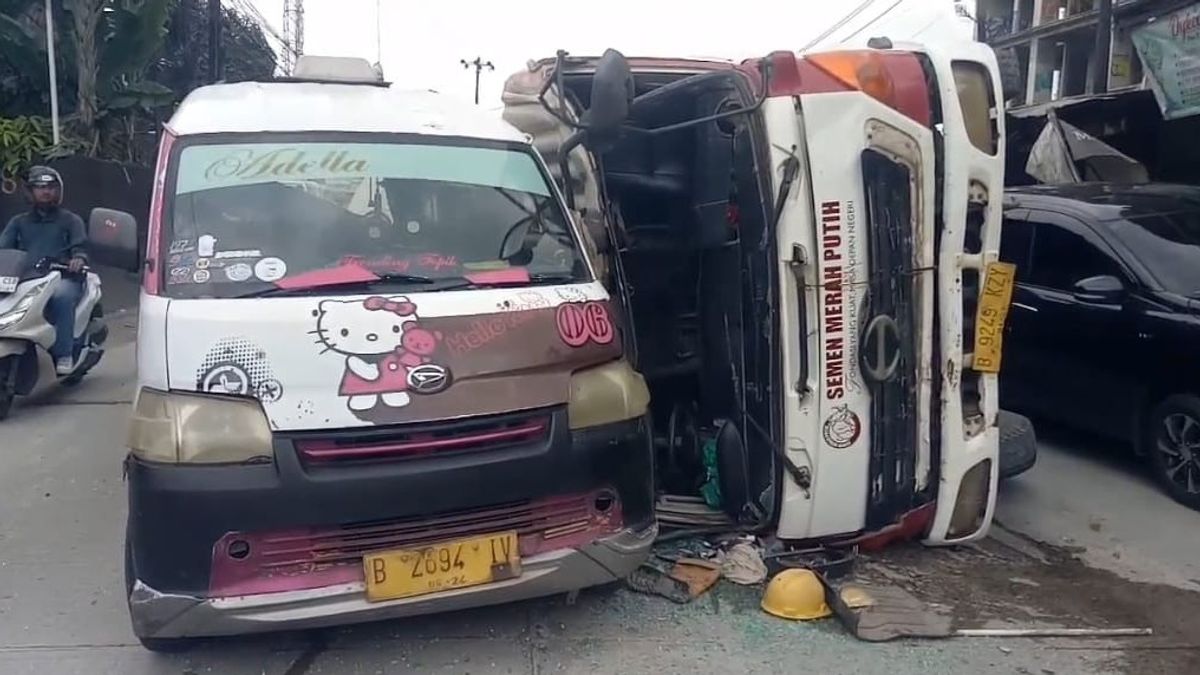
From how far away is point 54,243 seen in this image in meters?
8.03

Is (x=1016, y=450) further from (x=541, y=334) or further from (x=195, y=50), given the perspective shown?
(x=195, y=50)

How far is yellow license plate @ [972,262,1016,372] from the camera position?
459 cm

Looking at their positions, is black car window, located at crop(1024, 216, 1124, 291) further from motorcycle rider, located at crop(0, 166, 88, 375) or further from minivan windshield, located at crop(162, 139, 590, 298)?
motorcycle rider, located at crop(0, 166, 88, 375)

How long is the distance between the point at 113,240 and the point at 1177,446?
542 centimetres

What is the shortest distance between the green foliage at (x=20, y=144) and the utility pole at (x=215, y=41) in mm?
4146

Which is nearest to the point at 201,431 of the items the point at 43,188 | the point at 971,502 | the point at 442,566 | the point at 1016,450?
the point at 442,566

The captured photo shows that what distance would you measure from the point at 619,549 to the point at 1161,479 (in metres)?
3.65

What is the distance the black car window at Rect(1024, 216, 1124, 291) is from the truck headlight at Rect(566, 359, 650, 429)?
11.6 ft

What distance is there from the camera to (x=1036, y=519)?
5.60m

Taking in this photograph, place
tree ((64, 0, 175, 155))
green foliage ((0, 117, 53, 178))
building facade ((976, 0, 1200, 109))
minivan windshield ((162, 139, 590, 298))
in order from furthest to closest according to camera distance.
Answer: building facade ((976, 0, 1200, 109)), tree ((64, 0, 175, 155)), green foliage ((0, 117, 53, 178)), minivan windshield ((162, 139, 590, 298))

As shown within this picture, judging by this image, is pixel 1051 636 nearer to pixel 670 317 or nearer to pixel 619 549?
pixel 619 549

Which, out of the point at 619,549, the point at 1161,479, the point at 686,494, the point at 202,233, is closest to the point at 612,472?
the point at 619,549

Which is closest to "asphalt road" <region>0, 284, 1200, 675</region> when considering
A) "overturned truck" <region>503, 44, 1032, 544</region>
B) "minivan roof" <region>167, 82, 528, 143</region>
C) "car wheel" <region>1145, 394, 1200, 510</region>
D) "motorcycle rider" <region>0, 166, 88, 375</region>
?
"car wheel" <region>1145, 394, 1200, 510</region>

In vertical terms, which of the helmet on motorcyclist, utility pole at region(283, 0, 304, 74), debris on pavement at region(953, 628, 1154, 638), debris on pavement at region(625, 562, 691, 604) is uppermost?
utility pole at region(283, 0, 304, 74)
